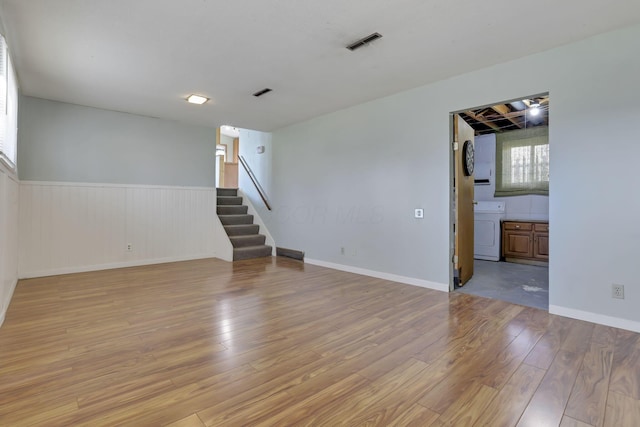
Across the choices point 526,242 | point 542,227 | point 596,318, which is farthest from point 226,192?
point 596,318

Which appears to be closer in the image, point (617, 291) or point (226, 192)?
point (617, 291)

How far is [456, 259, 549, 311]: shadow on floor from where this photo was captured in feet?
11.3

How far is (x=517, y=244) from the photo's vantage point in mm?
5605

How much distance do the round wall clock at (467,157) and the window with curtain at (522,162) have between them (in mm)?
2305

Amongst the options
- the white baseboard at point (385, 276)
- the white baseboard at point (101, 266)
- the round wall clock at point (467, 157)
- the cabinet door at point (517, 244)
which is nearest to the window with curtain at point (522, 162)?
the cabinet door at point (517, 244)

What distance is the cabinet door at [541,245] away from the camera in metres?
5.27

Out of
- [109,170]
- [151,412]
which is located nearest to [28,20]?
[109,170]

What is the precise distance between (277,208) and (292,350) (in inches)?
170

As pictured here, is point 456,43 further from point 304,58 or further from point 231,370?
point 231,370

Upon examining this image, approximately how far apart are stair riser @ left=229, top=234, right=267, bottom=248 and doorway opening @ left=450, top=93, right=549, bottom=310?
12.7 feet

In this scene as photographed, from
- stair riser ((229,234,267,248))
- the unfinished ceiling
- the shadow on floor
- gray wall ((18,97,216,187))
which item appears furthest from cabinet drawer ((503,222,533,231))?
gray wall ((18,97,216,187))

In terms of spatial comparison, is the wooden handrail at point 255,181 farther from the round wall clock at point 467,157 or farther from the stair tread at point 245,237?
the round wall clock at point 467,157

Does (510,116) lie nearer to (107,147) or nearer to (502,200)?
(502,200)

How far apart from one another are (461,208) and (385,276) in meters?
1.37
